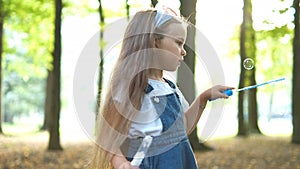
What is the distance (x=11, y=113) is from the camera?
1736 inches

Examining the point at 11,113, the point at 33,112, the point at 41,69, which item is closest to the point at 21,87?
the point at 11,113

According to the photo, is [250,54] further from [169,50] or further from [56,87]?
[169,50]

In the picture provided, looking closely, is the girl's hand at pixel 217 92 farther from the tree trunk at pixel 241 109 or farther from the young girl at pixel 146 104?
the tree trunk at pixel 241 109

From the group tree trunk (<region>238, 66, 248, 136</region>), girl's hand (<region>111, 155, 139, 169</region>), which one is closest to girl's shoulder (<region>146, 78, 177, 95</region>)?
girl's hand (<region>111, 155, 139, 169</region>)

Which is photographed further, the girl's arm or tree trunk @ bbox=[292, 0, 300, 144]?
tree trunk @ bbox=[292, 0, 300, 144]

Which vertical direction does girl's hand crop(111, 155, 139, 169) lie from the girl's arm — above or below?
below

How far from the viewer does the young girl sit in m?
2.02

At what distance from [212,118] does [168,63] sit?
1.18 feet

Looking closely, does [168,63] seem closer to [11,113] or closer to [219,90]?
[219,90]

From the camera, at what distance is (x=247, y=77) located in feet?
58.2

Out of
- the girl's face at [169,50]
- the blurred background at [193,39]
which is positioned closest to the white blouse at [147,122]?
the girl's face at [169,50]

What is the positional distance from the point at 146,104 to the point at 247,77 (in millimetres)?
16070

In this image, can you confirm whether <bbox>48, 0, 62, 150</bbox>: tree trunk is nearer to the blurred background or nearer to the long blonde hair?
the blurred background

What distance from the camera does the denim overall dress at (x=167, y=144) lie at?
6.61 ft
